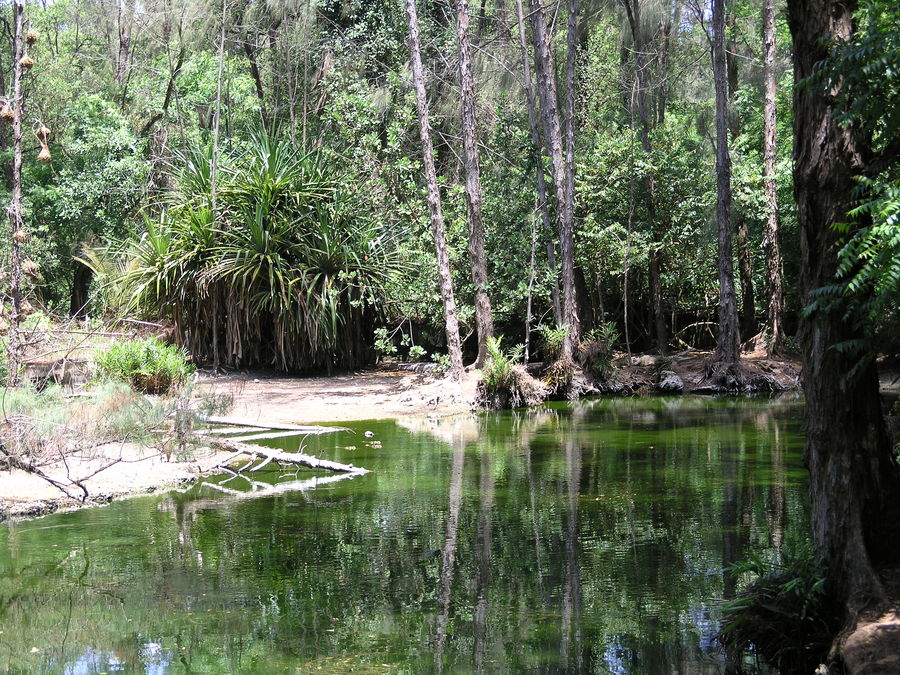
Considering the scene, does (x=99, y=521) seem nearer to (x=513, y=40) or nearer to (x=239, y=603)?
(x=239, y=603)

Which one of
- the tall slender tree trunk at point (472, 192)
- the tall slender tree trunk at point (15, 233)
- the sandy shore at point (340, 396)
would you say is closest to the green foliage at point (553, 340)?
the tall slender tree trunk at point (472, 192)

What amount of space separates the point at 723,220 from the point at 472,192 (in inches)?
229

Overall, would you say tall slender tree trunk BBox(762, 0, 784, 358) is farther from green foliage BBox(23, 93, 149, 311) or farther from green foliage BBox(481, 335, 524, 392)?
green foliage BBox(23, 93, 149, 311)

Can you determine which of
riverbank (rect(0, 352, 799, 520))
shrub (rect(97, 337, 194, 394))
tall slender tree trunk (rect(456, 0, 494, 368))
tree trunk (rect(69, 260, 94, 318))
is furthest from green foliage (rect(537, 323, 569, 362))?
tree trunk (rect(69, 260, 94, 318))

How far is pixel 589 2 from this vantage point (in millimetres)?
24891

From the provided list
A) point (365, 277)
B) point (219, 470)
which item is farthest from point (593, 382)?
point (219, 470)

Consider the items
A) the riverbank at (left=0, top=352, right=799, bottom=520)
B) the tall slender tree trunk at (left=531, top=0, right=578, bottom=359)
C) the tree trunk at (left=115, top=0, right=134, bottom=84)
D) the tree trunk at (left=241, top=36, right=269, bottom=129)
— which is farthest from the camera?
the tree trunk at (left=115, top=0, right=134, bottom=84)

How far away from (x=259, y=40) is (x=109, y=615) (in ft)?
82.1

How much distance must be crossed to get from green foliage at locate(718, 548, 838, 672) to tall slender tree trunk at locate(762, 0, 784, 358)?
57.9 ft

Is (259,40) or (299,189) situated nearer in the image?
(299,189)

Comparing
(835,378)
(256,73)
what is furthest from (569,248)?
(835,378)

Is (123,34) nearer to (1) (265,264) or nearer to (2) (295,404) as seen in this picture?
(1) (265,264)

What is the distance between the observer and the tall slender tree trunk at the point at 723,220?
2058 centimetres

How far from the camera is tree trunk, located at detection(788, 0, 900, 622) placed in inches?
197
